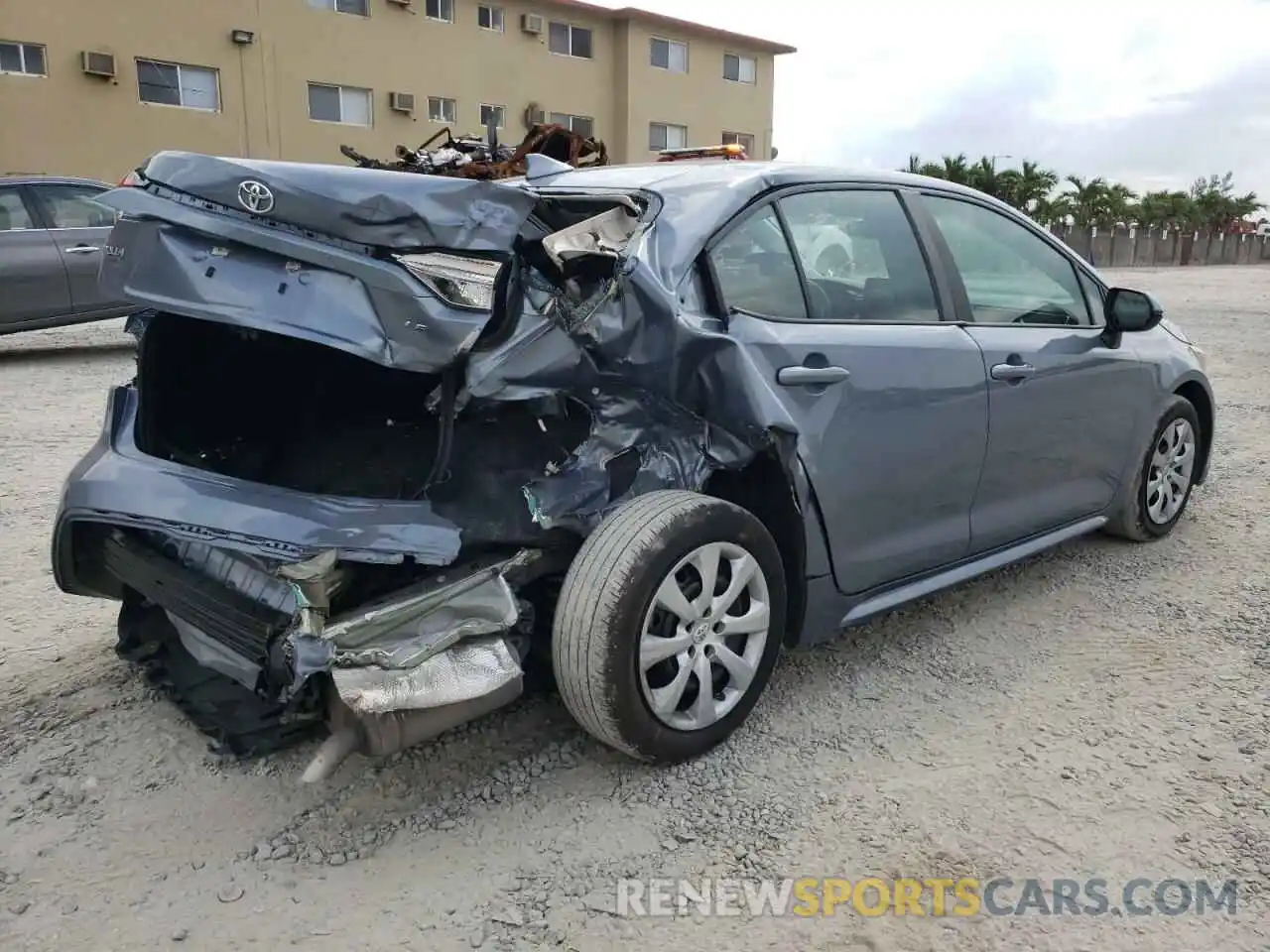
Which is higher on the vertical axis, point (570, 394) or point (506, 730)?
point (570, 394)

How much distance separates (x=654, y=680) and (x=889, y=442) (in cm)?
107

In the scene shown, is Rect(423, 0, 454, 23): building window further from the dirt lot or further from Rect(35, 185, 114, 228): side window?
the dirt lot

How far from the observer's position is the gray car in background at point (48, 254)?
29.6 feet

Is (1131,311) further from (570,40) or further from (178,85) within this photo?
(570,40)

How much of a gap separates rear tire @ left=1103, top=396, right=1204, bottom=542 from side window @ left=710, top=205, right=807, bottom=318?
88.7 inches

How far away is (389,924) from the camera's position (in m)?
2.24

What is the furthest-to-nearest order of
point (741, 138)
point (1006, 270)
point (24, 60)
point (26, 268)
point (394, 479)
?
point (741, 138)
point (24, 60)
point (26, 268)
point (1006, 270)
point (394, 479)

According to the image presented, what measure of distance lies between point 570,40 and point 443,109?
4899mm

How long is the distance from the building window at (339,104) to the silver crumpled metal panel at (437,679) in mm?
23356

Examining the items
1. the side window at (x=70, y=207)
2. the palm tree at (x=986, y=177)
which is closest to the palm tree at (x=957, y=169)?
the palm tree at (x=986, y=177)

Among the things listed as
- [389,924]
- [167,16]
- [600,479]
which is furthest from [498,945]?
[167,16]

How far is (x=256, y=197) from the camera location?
2.46 metres

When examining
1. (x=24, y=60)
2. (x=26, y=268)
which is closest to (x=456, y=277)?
(x=26, y=268)

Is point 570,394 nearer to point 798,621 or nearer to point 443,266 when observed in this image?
point 443,266
